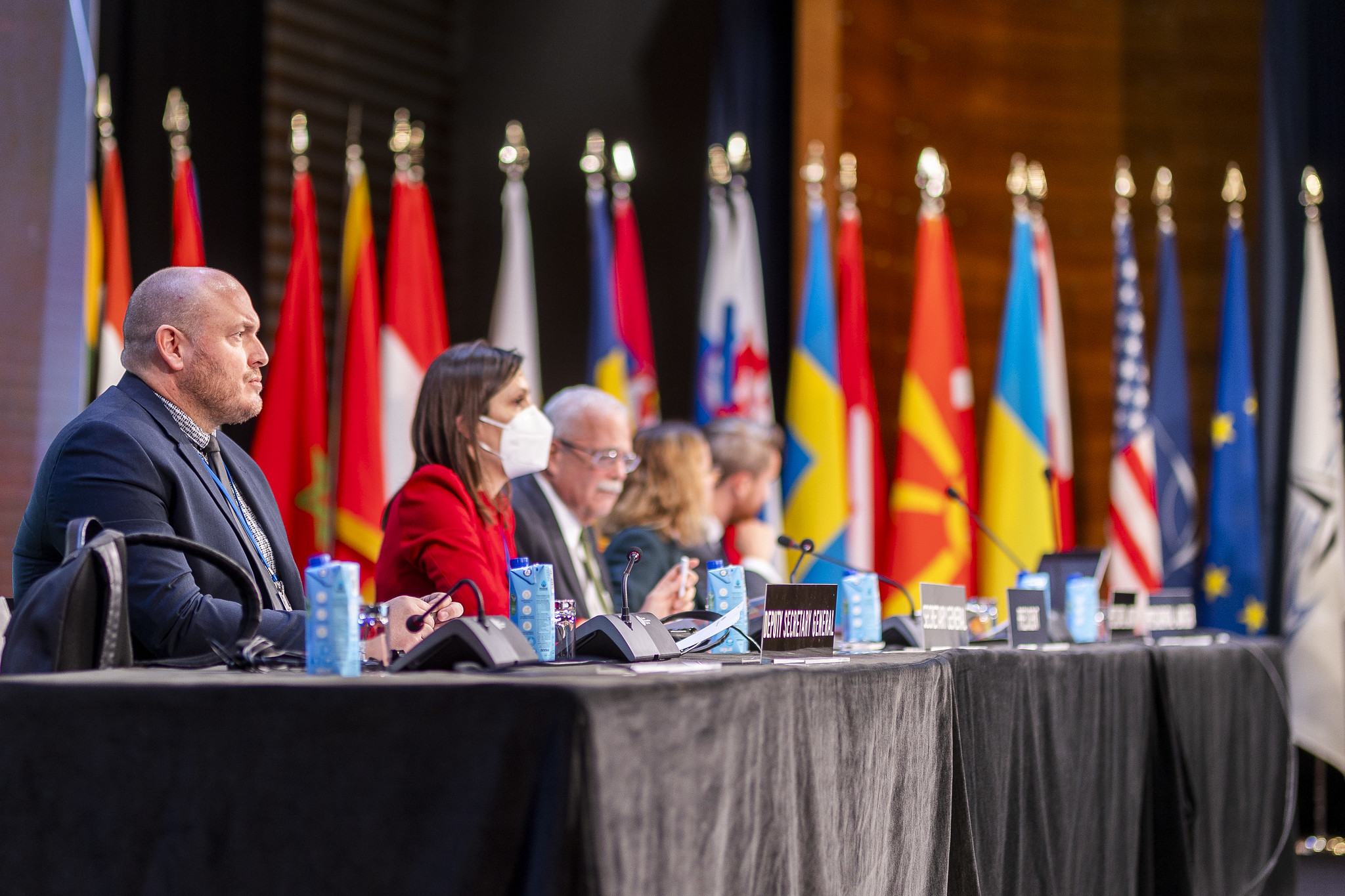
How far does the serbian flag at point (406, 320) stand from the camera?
538 cm

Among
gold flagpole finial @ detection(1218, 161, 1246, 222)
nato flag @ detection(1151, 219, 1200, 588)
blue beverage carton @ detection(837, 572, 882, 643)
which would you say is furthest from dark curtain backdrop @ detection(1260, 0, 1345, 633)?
blue beverage carton @ detection(837, 572, 882, 643)

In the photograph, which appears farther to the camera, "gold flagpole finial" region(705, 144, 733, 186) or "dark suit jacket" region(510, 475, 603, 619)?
"gold flagpole finial" region(705, 144, 733, 186)

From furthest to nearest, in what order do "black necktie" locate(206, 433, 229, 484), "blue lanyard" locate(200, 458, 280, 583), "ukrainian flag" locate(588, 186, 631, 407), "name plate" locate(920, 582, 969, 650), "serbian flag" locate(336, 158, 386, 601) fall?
"ukrainian flag" locate(588, 186, 631, 407)
"serbian flag" locate(336, 158, 386, 601)
"name plate" locate(920, 582, 969, 650)
"black necktie" locate(206, 433, 229, 484)
"blue lanyard" locate(200, 458, 280, 583)

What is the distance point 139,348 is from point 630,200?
4723 millimetres

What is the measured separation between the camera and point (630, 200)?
272 inches

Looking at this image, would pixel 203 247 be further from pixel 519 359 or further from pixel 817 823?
pixel 817 823

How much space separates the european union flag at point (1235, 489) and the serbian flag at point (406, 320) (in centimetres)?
323

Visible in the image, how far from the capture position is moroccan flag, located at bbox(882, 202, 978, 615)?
575 centimetres

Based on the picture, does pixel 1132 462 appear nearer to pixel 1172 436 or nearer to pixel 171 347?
pixel 1172 436

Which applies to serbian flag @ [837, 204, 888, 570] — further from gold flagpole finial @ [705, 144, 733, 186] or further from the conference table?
the conference table

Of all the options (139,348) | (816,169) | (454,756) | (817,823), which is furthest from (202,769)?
(816,169)

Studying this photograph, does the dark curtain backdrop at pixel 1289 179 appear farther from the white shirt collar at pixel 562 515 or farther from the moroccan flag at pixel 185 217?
the moroccan flag at pixel 185 217

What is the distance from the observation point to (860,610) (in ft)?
9.31

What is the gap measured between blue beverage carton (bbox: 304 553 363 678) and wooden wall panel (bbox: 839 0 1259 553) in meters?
5.09
